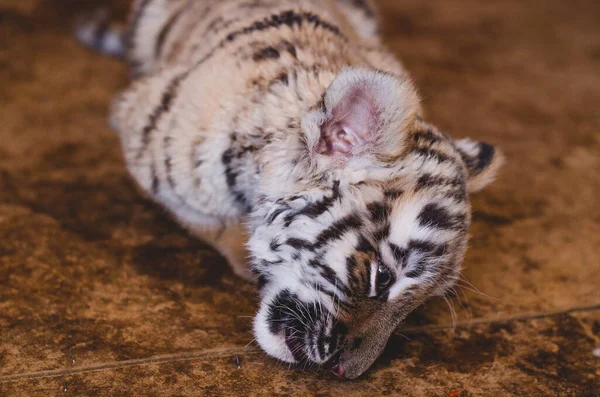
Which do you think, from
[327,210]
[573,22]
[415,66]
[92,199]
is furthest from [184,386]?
[573,22]

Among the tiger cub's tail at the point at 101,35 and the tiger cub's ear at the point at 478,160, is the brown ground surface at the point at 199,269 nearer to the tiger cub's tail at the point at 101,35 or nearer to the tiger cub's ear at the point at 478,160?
the tiger cub's tail at the point at 101,35

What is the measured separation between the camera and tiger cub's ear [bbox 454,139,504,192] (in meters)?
2.04

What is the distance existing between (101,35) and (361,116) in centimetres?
229

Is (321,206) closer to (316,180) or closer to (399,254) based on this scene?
(316,180)

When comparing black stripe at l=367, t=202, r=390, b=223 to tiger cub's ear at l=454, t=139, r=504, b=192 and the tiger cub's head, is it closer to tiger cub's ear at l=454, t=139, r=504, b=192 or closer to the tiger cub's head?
the tiger cub's head

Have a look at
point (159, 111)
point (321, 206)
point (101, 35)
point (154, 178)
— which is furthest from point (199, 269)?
point (101, 35)

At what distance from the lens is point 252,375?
6.08 feet

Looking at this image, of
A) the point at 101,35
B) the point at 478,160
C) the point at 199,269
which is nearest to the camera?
the point at 478,160

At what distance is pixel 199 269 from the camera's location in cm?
226

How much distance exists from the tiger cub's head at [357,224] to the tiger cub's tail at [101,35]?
204 centimetres

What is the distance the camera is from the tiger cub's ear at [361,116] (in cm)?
169

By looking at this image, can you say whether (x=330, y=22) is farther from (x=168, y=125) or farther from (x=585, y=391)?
(x=585, y=391)

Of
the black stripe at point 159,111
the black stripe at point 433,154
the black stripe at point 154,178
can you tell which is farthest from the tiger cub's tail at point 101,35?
the black stripe at point 433,154

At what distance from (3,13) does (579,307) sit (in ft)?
10.7
